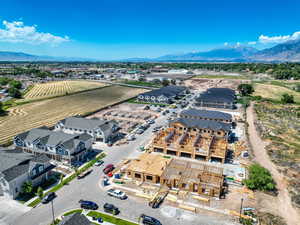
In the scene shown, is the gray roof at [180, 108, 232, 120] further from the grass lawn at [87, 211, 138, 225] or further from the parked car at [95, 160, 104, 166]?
the grass lawn at [87, 211, 138, 225]

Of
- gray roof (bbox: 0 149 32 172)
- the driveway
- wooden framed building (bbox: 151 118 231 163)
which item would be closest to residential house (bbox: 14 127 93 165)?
gray roof (bbox: 0 149 32 172)

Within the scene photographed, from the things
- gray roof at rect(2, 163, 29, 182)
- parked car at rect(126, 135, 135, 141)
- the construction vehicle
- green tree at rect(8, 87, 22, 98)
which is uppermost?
green tree at rect(8, 87, 22, 98)

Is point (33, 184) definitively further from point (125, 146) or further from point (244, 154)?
point (244, 154)

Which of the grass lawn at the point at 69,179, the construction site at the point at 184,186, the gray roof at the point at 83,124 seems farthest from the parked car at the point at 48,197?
the gray roof at the point at 83,124

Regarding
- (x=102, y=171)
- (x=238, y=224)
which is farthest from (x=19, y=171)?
(x=238, y=224)

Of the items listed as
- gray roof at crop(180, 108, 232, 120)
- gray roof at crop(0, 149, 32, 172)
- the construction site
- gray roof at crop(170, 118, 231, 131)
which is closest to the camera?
the construction site

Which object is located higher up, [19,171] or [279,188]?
[19,171]

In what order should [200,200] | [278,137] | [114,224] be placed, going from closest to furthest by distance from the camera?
[114,224], [200,200], [278,137]

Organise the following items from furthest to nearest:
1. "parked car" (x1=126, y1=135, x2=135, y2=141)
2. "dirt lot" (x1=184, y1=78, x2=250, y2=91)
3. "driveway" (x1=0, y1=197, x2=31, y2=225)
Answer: "dirt lot" (x1=184, y1=78, x2=250, y2=91) < "parked car" (x1=126, y1=135, x2=135, y2=141) < "driveway" (x1=0, y1=197, x2=31, y2=225)
